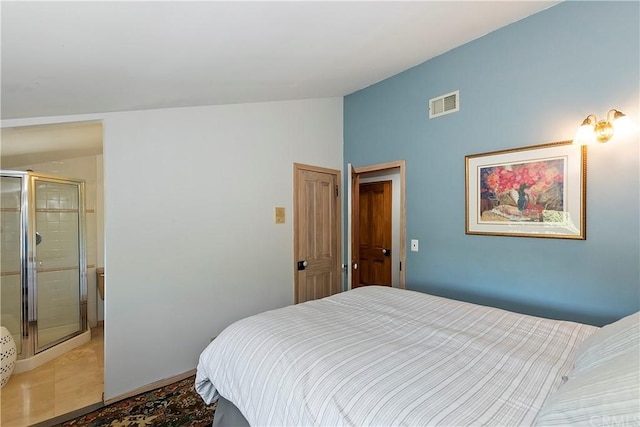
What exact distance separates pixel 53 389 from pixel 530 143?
4118mm

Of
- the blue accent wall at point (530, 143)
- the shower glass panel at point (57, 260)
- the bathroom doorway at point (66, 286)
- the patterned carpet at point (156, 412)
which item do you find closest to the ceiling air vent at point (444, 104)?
the blue accent wall at point (530, 143)

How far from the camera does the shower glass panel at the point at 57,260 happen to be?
309 centimetres

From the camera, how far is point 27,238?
116 inches

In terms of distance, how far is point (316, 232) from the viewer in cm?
344

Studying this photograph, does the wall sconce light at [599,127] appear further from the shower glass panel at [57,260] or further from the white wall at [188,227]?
the shower glass panel at [57,260]

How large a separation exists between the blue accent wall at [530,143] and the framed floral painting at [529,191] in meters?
0.06

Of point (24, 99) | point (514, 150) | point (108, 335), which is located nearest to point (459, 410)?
point (514, 150)

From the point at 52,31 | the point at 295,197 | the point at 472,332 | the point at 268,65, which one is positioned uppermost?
the point at 268,65

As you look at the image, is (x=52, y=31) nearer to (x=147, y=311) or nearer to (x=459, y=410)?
Answer: (x=147, y=311)

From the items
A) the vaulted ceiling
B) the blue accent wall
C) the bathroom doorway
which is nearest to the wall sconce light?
the blue accent wall

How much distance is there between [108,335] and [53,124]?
156cm

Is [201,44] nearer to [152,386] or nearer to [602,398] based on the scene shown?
[602,398]

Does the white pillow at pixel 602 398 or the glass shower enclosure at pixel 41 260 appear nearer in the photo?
the white pillow at pixel 602 398

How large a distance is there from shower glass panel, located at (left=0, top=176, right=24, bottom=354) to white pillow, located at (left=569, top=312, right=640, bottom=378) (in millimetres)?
4226
